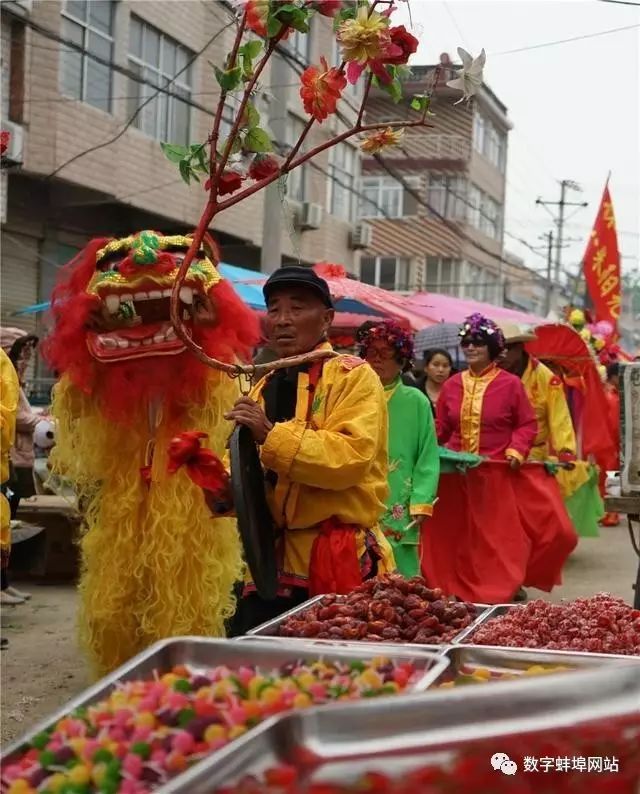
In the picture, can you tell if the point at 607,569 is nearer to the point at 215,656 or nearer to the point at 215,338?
the point at 215,338

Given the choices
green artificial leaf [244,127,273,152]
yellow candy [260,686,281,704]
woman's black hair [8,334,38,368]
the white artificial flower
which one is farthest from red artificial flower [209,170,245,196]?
woman's black hair [8,334,38,368]

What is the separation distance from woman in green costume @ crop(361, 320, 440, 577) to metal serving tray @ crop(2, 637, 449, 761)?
12.1ft

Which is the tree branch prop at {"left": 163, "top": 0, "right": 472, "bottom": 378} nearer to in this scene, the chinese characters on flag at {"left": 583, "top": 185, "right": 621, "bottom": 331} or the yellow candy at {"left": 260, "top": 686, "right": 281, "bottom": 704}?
the yellow candy at {"left": 260, "top": 686, "right": 281, "bottom": 704}

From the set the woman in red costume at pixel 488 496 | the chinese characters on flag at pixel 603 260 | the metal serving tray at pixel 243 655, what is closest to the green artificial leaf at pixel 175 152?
the metal serving tray at pixel 243 655

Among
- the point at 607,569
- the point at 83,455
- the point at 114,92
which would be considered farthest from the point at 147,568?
the point at 114,92

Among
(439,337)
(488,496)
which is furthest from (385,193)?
(488,496)

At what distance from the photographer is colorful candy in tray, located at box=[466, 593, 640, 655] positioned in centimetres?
260

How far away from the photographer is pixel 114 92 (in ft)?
53.0

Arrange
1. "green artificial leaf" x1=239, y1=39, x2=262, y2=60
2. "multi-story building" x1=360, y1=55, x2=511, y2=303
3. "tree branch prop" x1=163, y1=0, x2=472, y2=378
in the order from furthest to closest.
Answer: "multi-story building" x1=360, y1=55, x2=511, y2=303
"green artificial leaf" x1=239, y1=39, x2=262, y2=60
"tree branch prop" x1=163, y1=0, x2=472, y2=378

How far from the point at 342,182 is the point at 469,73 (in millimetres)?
23659

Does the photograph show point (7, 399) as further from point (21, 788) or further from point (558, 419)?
point (558, 419)

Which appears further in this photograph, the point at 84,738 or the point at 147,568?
the point at 147,568

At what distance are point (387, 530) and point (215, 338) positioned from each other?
203 centimetres

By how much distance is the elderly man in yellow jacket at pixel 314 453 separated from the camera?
3207mm
